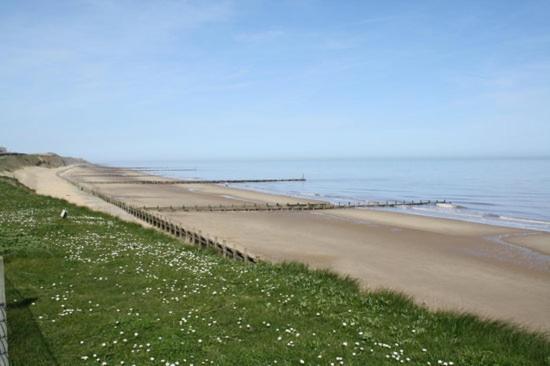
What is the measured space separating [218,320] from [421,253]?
20511mm

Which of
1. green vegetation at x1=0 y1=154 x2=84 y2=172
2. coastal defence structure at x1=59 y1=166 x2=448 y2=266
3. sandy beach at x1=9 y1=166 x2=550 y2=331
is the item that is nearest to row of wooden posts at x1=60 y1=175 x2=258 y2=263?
coastal defence structure at x1=59 y1=166 x2=448 y2=266

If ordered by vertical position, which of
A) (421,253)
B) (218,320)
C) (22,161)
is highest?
(22,161)

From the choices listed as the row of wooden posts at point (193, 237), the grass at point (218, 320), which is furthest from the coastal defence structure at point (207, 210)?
the grass at point (218, 320)

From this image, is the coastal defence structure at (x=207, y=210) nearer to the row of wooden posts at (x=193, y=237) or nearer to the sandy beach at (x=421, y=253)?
the row of wooden posts at (x=193, y=237)

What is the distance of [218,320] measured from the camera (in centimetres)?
1139

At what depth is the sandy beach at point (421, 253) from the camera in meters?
18.9

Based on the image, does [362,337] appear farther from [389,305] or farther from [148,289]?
[148,289]

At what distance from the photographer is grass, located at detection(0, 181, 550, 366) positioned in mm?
9383

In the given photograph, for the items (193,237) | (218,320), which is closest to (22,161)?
(193,237)

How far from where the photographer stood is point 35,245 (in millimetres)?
19094

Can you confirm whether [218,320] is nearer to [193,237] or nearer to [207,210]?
[193,237]

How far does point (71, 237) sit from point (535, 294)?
73.9 ft

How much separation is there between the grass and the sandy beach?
3.99 meters

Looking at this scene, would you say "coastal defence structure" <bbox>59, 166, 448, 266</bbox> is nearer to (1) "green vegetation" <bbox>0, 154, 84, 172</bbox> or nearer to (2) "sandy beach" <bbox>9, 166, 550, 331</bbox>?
(2) "sandy beach" <bbox>9, 166, 550, 331</bbox>
